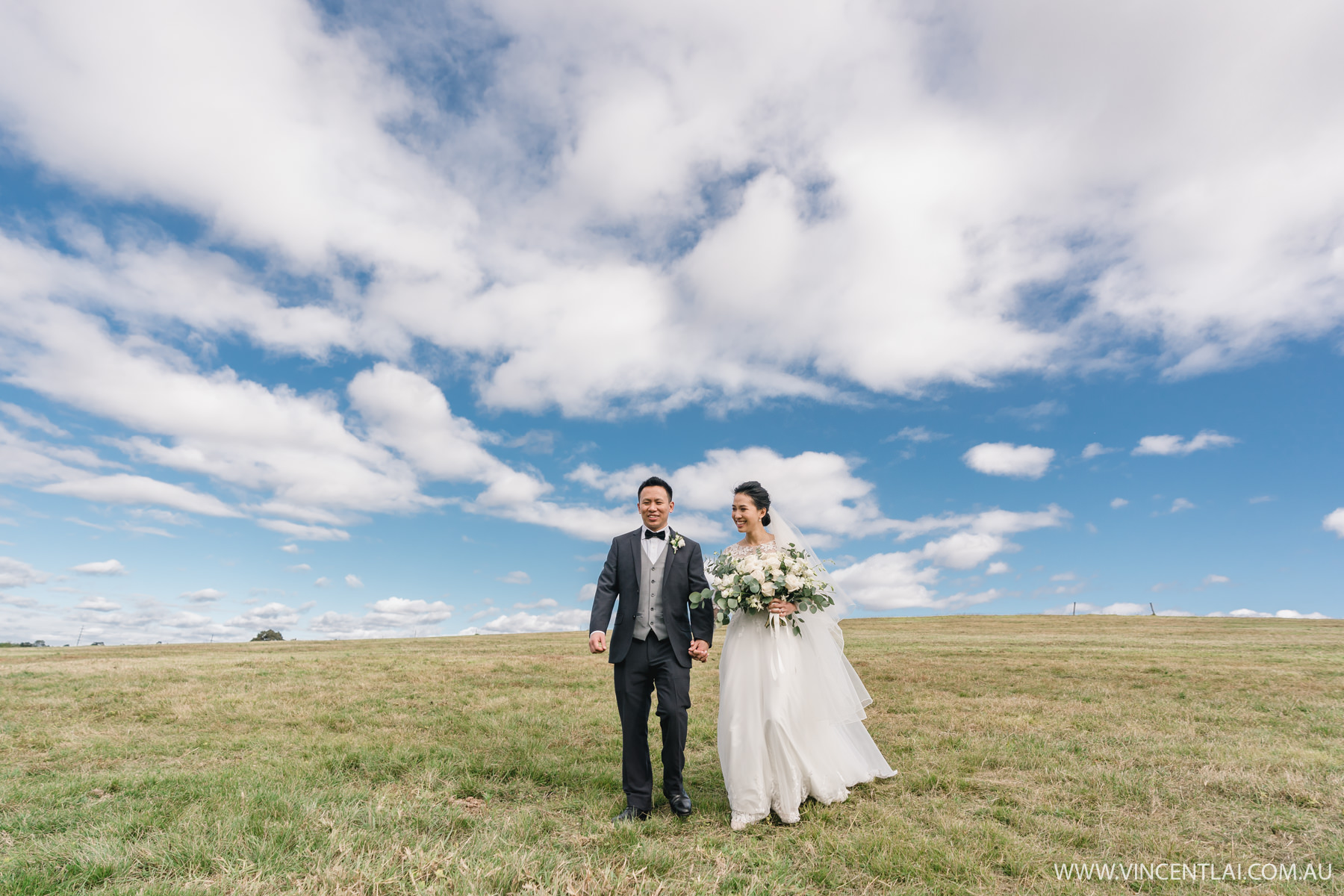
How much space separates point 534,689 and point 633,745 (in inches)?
378

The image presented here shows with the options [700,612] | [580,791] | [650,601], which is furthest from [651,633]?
[580,791]

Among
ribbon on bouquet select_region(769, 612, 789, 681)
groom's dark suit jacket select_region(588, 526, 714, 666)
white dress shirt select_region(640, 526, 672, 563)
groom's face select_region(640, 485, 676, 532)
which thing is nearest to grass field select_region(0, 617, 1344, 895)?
ribbon on bouquet select_region(769, 612, 789, 681)

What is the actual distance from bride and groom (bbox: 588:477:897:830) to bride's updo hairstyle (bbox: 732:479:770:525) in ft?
0.57

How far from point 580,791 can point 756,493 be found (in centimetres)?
401

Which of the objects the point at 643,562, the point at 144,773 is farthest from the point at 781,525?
the point at 144,773

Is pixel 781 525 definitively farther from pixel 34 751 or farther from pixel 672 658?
pixel 34 751

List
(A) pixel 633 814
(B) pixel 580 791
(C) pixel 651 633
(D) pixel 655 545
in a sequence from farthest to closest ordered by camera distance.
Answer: (B) pixel 580 791 → (D) pixel 655 545 → (C) pixel 651 633 → (A) pixel 633 814

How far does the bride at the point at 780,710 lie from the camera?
6.53 metres

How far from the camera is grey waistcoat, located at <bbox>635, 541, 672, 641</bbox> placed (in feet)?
22.7

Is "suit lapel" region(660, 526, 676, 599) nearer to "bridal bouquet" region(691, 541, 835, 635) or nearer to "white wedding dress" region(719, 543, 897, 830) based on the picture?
"bridal bouquet" region(691, 541, 835, 635)

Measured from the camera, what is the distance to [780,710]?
22.0 ft

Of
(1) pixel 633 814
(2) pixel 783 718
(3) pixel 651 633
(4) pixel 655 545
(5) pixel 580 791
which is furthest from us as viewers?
(5) pixel 580 791

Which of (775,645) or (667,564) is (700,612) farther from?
(775,645)

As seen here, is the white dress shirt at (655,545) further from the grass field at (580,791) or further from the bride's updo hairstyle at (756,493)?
the grass field at (580,791)
